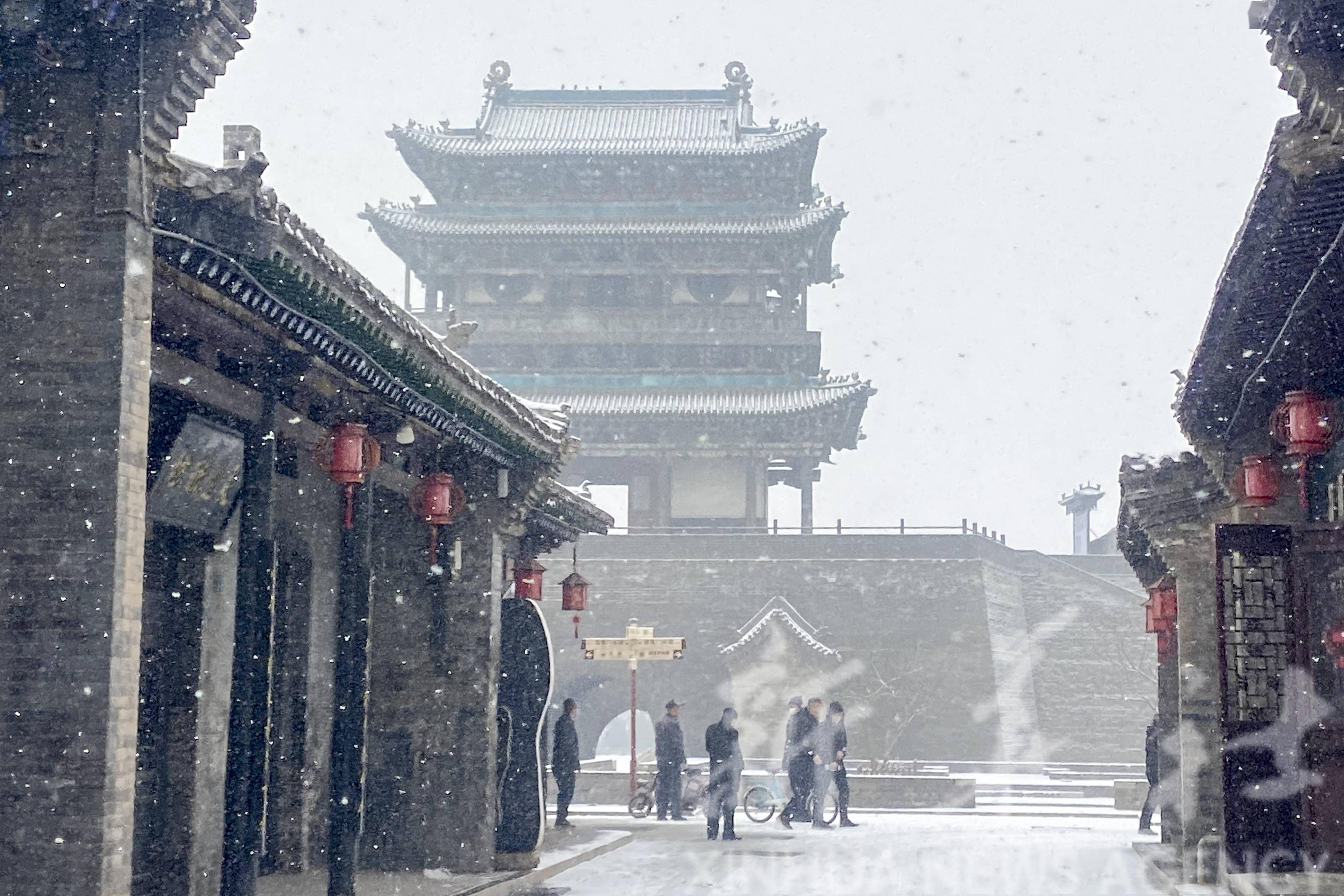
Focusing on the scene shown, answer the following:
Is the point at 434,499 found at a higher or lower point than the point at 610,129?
lower

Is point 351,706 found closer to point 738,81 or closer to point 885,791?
point 885,791

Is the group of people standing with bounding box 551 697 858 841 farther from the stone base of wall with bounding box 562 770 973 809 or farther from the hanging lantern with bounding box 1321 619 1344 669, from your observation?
the hanging lantern with bounding box 1321 619 1344 669

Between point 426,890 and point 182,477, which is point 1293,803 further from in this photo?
point 182,477

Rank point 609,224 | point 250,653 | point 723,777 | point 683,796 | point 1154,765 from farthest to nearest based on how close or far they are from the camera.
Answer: point 609,224 → point 683,796 → point 723,777 → point 1154,765 → point 250,653

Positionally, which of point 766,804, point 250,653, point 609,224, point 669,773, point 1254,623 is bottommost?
point 766,804

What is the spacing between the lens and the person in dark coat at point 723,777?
1752cm

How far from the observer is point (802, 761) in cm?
1970

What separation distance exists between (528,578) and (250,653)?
811cm

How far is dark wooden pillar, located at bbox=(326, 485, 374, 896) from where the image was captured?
411 inches

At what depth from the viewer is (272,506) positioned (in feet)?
30.5

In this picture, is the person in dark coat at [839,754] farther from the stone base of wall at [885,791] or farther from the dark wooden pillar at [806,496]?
the dark wooden pillar at [806,496]

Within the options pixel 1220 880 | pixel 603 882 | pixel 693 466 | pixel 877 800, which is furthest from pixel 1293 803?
pixel 693 466

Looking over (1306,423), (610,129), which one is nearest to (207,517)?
(1306,423)

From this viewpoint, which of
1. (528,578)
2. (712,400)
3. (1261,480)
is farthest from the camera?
(712,400)
